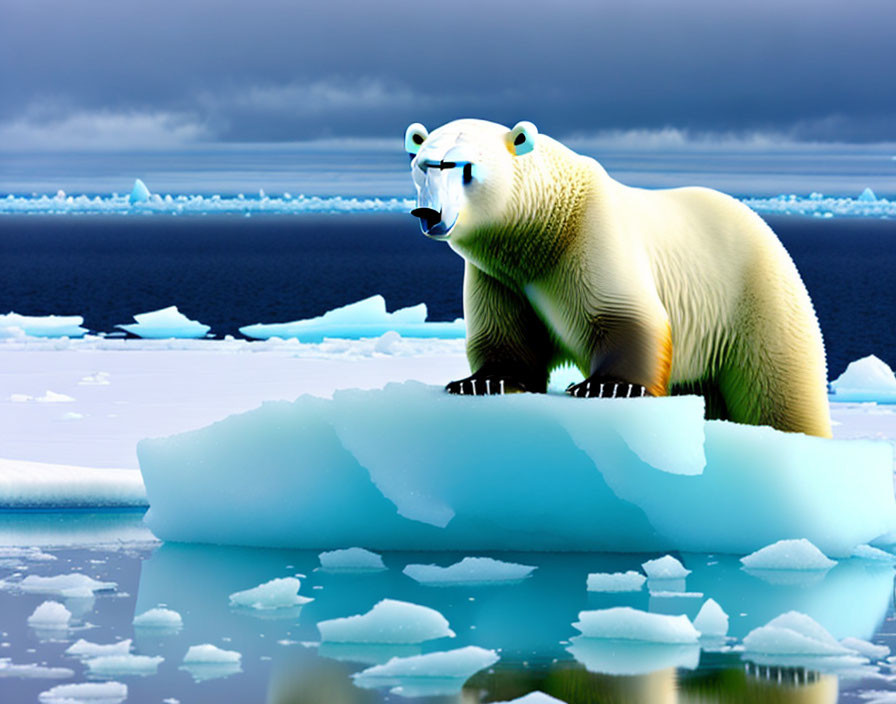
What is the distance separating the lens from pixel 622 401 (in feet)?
17.4

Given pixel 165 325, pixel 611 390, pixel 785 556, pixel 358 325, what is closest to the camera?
pixel 611 390

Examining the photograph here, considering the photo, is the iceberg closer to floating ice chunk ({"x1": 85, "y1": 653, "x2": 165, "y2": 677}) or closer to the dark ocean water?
the dark ocean water

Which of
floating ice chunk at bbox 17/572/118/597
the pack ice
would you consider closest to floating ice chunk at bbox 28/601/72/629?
floating ice chunk at bbox 17/572/118/597

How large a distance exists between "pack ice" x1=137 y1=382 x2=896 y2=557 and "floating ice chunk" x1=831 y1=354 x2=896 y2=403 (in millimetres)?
6163

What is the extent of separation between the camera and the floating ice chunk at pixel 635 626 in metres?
4.45

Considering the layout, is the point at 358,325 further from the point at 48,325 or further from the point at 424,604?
the point at 424,604

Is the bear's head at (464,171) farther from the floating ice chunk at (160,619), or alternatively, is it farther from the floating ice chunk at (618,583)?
the floating ice chunk at (160,619)

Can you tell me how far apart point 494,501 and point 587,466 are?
1.27ft

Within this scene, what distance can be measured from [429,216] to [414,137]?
20.5 inches

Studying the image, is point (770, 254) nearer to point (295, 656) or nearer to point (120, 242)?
point (295, 656)

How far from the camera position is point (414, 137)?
5.70 m

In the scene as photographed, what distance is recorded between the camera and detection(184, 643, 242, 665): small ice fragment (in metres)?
4.15

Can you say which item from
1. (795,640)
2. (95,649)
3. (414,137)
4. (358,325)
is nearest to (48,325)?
(358,325)

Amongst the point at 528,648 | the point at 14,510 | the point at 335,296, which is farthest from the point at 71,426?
the point at 335,296
